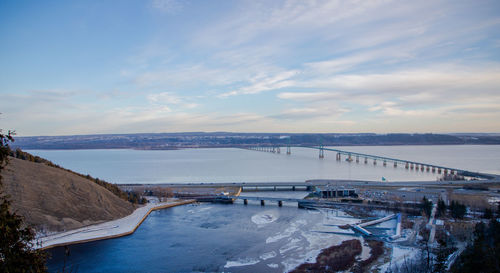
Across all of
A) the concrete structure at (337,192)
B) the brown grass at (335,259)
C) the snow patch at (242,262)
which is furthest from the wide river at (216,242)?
the concrete structure at (337,192)

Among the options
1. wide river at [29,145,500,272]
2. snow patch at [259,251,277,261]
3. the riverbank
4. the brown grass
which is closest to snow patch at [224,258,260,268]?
wide river at [29,145,500,272]

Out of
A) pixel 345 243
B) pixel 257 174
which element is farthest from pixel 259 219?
pixel 257 174

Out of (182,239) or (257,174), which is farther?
(257,174)

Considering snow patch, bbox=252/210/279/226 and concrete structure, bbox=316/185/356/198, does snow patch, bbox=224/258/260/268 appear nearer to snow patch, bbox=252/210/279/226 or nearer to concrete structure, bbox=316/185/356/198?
snow patch, bbox=252/210/279/226

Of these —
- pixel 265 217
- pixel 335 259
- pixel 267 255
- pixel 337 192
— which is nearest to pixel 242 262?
pixel 267 255

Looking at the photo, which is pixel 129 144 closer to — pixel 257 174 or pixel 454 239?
pixel 257 174

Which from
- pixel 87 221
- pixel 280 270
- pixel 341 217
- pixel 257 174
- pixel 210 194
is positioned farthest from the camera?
pixel 257 174
